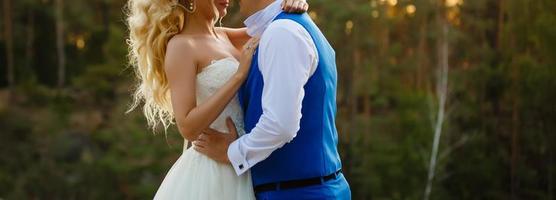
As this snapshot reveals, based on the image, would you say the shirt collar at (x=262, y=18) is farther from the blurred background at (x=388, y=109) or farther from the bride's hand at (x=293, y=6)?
the blurred background at (x=388, y=109)

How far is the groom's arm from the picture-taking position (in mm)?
1979

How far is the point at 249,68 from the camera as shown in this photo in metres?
2.16

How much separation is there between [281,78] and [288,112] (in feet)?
0.23

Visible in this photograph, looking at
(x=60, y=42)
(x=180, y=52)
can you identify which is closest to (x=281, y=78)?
(x=180, y=52)

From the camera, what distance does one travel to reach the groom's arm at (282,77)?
77.9 inches

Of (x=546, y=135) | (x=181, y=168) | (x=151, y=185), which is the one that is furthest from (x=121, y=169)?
(x=181, y=168)

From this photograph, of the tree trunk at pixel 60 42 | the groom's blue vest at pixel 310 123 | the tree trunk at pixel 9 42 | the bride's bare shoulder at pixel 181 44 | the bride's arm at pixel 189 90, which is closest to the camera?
the groom's blue vest at pixel 310 123

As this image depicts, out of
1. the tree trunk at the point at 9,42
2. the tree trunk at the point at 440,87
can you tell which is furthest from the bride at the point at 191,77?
the tree trunk at the point at 9,42

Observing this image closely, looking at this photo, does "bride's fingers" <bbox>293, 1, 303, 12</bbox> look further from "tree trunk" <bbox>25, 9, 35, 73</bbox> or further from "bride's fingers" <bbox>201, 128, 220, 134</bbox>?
"tree trunk" <bbox>25, 9, 35, 73</bbox>

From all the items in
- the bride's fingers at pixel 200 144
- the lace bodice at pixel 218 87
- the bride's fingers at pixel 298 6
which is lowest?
the bride's fingers at pixel 200 144

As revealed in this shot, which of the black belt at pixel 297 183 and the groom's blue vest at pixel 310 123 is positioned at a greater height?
the groom's blue vest at pixel 310 123

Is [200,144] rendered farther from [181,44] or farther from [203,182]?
[181,44]

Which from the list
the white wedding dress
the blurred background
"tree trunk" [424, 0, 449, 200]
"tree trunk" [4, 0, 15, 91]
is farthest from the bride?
"tree trunk" [4, 0, 15, 91]

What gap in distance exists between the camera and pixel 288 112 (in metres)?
1.99
